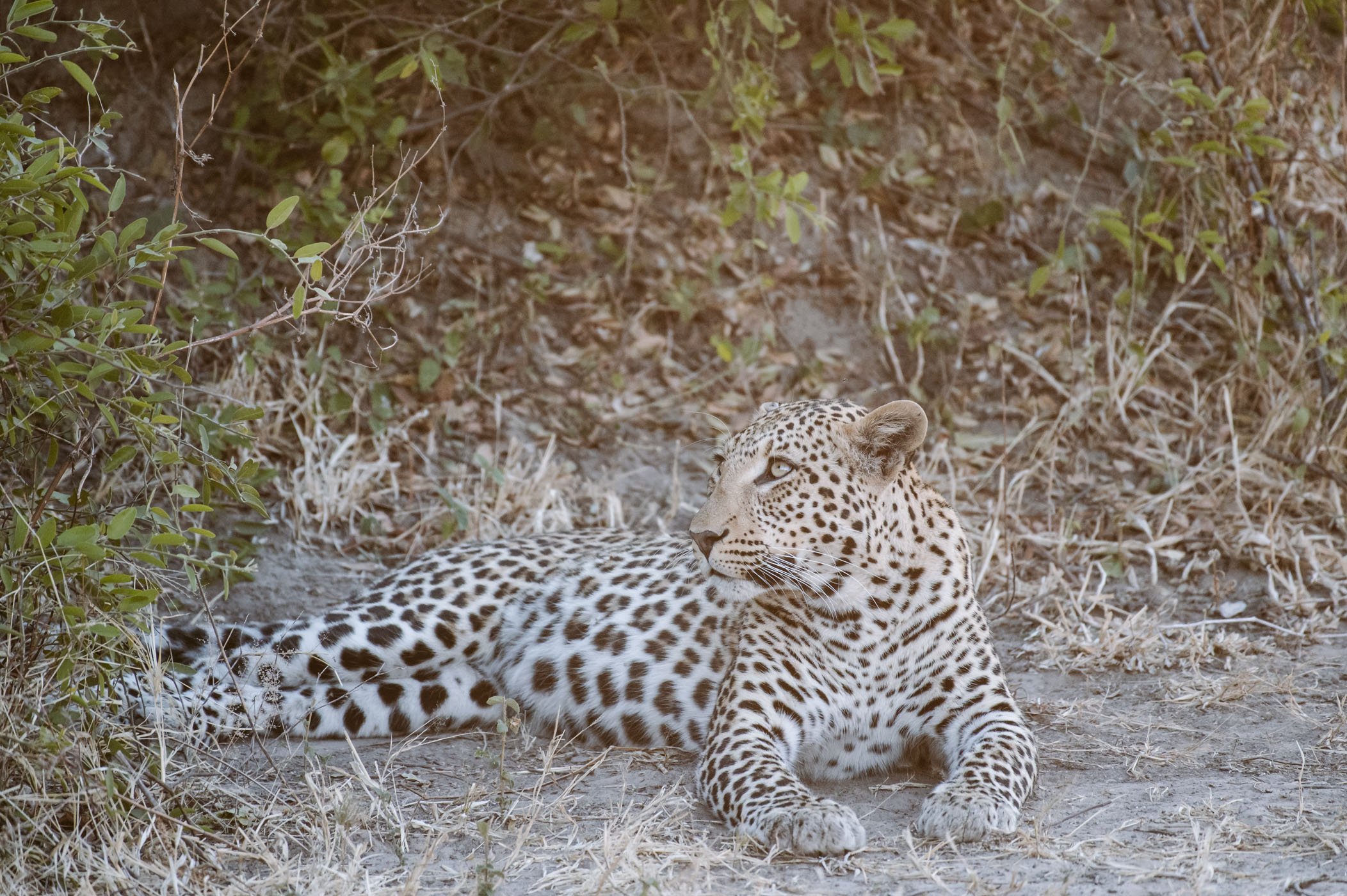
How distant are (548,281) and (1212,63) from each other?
4.12 m

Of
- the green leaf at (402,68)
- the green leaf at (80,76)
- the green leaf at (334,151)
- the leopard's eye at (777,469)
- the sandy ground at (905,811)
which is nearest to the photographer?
the sandy ground at (905,811)

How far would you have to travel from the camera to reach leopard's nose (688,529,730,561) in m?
4.69

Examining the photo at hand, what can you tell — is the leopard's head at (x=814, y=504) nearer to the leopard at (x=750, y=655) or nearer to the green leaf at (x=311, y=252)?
the leopard at (x=750, y=655)

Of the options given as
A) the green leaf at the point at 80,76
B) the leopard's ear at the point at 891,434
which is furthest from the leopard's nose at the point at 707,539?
the green leaf at the point at 80,76

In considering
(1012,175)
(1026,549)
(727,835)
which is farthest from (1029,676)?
(1012,175)

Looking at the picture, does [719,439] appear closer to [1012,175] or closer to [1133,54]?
[1012,175]

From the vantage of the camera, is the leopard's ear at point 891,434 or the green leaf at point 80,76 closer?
the green leaf at point 80,76

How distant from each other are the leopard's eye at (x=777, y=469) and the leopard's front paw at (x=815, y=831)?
1.24m

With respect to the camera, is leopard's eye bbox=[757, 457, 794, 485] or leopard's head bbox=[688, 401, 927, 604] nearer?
leopard's head bbox=[688, 401, 927, 604]

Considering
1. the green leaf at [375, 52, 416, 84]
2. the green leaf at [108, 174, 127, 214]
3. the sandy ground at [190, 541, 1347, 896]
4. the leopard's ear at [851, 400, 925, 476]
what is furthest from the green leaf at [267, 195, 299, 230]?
the green leaf at [375, 52, 416, 84]

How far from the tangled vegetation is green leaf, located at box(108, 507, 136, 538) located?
7.30ft

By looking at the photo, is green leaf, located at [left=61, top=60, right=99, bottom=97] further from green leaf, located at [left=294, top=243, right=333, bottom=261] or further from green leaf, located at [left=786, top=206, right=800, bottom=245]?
green leaf, located at [left=786, top=206, right=800, bottom=245]

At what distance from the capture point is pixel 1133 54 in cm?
948

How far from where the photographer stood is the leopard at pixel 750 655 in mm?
4504
